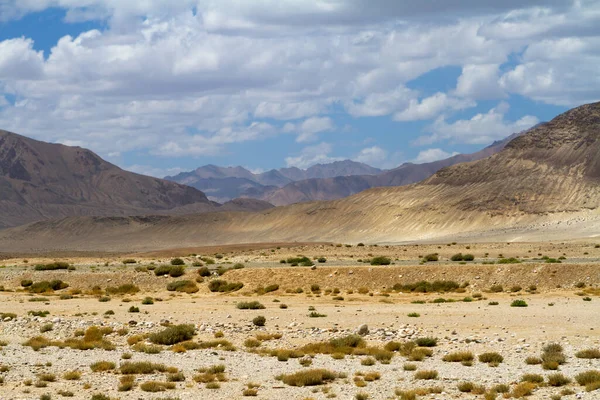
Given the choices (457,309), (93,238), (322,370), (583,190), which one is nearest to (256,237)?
(93,238)

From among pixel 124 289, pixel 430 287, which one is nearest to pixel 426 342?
pixel 430 287

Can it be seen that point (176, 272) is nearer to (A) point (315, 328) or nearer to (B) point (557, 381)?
(A) point (315, 328)

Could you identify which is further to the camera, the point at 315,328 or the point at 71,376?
the point at 315,328

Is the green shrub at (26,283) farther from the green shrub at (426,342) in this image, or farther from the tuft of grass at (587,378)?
the tuft of grass at (587,378)

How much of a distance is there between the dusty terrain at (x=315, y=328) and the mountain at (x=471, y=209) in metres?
75.2

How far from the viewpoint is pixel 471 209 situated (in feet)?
482

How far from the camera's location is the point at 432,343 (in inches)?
894

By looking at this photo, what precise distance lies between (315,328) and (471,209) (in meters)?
124

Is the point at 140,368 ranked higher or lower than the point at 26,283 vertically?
higher

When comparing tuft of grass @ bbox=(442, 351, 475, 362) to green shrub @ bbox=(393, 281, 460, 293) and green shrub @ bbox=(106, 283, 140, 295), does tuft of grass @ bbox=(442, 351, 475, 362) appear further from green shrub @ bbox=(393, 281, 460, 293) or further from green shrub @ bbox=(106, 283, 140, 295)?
green shrub @ bbox=(106, 283, 140, 295)

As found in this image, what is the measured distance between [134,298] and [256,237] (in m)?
133

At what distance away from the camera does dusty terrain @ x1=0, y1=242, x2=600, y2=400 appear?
57.1ft

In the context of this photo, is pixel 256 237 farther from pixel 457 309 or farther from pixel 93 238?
pixel 457 309

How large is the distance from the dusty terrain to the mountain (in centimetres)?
7516
